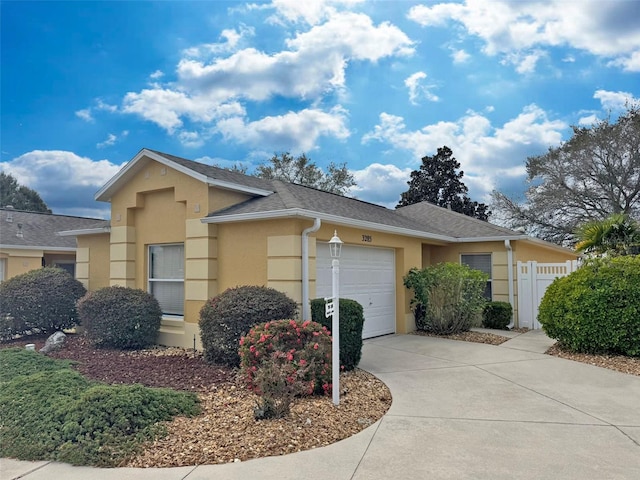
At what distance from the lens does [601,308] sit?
830cm

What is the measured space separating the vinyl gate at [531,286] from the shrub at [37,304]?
12.8 m

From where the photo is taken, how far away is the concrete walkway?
12.2 feet

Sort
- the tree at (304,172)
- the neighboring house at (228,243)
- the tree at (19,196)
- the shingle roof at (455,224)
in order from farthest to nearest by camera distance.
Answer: the tree at (19,196) → the tree at (304,172) → the shingle roof at (455,224) → the neighboring house at (228,243)

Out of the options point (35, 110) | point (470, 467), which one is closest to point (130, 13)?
point (35, 110)

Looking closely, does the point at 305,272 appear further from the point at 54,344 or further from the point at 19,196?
the point at 19,196

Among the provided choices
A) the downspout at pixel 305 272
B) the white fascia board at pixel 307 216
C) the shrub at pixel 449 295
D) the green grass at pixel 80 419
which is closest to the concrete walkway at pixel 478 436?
the green grass at pixel 80 419

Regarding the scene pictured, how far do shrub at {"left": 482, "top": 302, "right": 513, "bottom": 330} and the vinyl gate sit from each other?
584 millimetres

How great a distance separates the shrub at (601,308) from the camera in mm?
8133

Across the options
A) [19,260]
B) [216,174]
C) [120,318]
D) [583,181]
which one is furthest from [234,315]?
[583,181]

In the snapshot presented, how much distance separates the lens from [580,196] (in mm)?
24266

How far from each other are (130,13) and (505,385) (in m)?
9.49

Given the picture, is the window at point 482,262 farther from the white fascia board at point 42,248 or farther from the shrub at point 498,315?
the white fascia board at point 42,248

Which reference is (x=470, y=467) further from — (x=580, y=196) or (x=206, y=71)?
(x=580, y=196)

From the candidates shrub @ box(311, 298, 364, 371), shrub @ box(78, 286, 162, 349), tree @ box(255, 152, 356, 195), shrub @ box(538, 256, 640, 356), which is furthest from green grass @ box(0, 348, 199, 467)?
tree @ box(255, 152, 356, 195)
